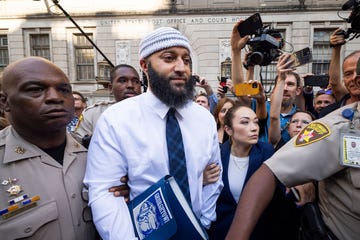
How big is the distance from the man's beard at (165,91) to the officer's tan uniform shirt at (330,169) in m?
0.62

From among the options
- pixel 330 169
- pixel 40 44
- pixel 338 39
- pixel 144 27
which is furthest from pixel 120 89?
pixel 40 44

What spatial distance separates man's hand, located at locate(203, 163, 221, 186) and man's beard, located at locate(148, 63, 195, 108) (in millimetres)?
455

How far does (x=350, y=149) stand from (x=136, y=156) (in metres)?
0.98

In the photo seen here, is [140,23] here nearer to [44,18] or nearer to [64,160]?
[44,18]

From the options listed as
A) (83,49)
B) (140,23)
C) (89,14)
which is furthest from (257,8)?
(83,49)

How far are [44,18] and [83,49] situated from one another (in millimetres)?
2544

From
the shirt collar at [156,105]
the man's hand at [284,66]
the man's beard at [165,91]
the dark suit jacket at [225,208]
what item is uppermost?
the man's hand at [284,66]

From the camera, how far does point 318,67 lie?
1181 centimetres

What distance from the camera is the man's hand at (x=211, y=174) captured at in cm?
145

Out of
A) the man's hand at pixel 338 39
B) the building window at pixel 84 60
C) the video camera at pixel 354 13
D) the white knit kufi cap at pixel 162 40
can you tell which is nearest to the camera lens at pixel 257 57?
the man's hand at pixel 338 39

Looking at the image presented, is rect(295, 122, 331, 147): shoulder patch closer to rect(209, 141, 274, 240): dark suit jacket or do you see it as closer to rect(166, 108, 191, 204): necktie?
rect(166, 108, 191, 204): necktie

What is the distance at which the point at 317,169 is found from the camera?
966 millimetres

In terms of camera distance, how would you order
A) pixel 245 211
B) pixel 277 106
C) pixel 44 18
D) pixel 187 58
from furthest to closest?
pixel 44 18 < pixel 277 106 < pixel 187 58 < pixel 245 211

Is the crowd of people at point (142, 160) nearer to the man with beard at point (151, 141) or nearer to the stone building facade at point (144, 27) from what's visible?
the man with beard at point (151, 141)
